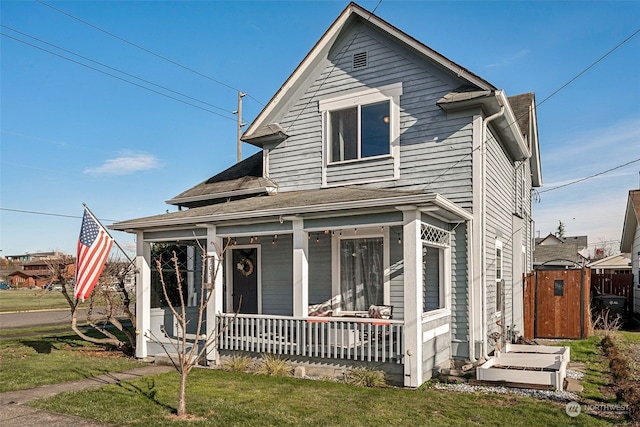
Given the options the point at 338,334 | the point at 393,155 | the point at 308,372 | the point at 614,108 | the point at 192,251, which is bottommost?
the point at 308,372

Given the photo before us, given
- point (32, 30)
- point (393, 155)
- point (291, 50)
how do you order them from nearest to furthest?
1. point (393, 155)
2. point (32, 30)
3. point (291, 50)

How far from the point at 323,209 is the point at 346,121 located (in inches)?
132

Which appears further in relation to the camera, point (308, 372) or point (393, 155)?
point (393, 155)

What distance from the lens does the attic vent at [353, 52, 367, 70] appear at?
11238mm

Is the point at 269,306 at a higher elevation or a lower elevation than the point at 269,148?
lower

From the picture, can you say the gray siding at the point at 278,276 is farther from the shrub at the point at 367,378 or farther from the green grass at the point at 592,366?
the green grass at the point at 592,366

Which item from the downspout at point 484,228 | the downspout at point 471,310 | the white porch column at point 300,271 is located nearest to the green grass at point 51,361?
the white porch column at point 300,271

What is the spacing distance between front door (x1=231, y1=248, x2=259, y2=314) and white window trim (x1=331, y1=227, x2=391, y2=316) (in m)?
2.52

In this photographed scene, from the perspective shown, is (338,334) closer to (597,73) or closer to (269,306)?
(269,306)

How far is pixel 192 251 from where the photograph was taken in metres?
14.1

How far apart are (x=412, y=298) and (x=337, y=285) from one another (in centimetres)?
281

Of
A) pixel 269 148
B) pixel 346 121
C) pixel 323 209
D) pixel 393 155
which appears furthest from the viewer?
pixel 269 148

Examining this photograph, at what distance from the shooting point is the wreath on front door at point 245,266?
1254 cm

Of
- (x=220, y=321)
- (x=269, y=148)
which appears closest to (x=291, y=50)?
(x=269, y=148)
